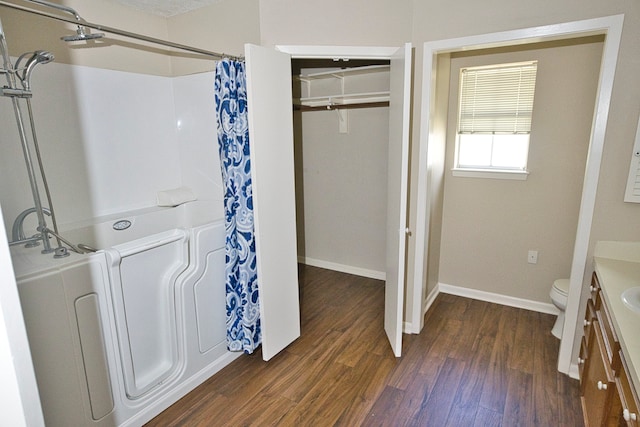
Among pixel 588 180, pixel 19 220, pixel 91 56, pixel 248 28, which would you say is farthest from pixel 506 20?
pixel 19 220

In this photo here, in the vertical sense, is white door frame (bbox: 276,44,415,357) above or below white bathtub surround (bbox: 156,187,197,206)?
above

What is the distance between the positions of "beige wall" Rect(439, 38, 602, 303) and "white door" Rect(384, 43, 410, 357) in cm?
101

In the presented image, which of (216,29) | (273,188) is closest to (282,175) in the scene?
(273,188)

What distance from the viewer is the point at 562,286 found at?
2617mm

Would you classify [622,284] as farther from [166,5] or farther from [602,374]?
[166,5]

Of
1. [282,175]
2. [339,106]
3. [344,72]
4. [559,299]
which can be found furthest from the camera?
[339,106]

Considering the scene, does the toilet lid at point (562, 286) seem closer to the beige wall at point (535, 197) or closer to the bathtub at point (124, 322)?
the beige wall at point (535, 197)

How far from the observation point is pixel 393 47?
2318mm

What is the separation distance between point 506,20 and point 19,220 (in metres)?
3.08

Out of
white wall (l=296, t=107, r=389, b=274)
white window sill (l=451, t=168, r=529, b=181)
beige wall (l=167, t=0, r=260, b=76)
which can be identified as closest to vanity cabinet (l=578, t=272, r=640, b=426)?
white window sill (l=451, t=168, r=529, b=181)

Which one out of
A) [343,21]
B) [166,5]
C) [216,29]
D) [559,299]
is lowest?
[559,299]

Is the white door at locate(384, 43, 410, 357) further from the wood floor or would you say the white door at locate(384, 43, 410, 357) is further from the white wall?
the white wall

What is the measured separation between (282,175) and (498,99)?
1963 mm

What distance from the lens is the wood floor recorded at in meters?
1.94
